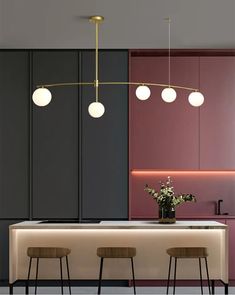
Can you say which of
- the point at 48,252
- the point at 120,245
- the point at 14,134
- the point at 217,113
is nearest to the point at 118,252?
the point at 120,245

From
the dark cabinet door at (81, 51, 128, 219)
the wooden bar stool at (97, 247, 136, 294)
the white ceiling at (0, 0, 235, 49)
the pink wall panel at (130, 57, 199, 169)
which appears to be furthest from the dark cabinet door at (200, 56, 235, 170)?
the wooden bar stool at (97, 247, 136, 294)

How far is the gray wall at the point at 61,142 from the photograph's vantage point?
7.61 meters

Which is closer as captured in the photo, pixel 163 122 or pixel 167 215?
pixel 167 215

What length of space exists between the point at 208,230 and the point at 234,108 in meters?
1.99

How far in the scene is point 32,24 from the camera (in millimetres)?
6484

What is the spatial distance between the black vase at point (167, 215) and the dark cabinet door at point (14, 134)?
197 cm

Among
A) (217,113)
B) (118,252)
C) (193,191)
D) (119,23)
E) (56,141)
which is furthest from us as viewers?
(193,191)

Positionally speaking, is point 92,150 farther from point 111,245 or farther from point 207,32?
point 207,32

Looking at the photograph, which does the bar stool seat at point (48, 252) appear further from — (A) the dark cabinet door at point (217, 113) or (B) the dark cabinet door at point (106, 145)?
(A) the dark cabinet door at point (217, 113)

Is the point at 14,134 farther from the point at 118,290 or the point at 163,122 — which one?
the point at 118,290

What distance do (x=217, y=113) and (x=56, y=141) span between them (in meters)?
2.13

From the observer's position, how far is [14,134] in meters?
7.67

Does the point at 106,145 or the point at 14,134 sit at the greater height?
the point at 14,134

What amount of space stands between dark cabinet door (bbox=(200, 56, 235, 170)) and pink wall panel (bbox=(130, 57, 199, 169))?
0.35 ft
